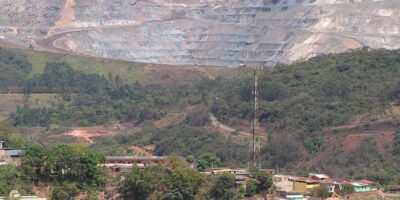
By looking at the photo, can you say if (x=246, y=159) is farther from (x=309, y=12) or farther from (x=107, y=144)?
(x=309, y=12)

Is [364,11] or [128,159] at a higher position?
[364,11]

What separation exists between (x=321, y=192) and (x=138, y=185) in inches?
262

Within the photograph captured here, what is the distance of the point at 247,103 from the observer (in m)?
78.8

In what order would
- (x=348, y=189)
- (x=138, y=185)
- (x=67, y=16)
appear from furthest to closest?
(x=67, y=16)
(x=348, y=189)
(x=138, y=185)

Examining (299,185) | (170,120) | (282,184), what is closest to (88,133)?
(170,120)

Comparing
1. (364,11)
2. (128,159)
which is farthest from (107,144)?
(364,11)

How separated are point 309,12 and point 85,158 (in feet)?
322

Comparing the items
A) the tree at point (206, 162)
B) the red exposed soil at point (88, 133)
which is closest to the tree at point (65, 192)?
the tree at point (206, 162)

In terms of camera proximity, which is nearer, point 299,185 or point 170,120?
point 299,185

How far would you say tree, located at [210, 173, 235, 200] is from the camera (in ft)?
141

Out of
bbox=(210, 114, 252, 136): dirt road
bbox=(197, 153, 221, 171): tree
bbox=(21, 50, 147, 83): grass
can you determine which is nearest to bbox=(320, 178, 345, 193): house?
bbox=(197, 153, 221, 171): tree

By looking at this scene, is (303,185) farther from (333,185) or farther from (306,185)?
(333,185)

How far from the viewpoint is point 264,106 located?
7556 cm

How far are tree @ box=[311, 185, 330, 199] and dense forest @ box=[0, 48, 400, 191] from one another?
829 centimetres
